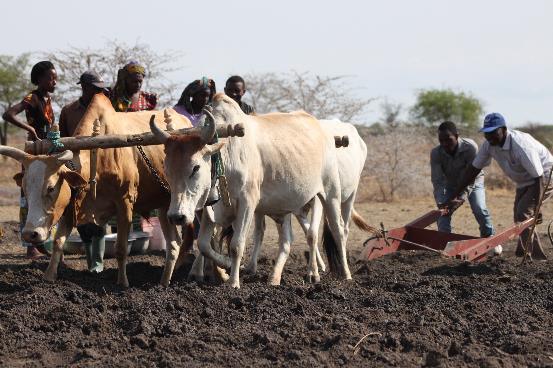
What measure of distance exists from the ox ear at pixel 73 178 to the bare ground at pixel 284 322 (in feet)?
2.61

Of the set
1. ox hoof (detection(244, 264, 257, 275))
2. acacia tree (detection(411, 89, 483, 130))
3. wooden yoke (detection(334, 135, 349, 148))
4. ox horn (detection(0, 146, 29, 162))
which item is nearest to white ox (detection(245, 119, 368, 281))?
ox hoof (detection(244, 264, 257, 275))

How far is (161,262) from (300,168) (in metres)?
2.18

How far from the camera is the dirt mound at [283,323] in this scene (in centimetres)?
555

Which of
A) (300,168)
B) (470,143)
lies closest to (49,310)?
(300,168)

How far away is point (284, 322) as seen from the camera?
6238 mm

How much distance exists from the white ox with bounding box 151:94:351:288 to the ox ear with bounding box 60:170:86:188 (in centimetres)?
68

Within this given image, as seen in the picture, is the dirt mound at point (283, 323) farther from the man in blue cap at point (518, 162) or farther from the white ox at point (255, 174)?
the man in blue cap at point (518, 162)

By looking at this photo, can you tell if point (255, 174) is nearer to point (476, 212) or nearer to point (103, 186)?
point (103, 186)

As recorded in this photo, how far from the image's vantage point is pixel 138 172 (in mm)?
8086

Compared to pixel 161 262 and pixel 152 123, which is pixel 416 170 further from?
pixel 152 123

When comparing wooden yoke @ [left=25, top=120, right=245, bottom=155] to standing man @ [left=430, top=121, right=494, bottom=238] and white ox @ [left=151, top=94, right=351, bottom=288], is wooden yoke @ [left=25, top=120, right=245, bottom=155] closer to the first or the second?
white ox @ [left=151, top=94, right=351, bottom=288]

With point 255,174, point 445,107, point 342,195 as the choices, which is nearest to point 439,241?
point 342,195

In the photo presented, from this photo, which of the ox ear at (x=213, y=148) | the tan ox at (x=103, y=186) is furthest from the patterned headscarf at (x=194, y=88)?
the ox ear at (x=213, y=148)

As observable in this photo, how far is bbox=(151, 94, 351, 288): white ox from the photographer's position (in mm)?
7074
